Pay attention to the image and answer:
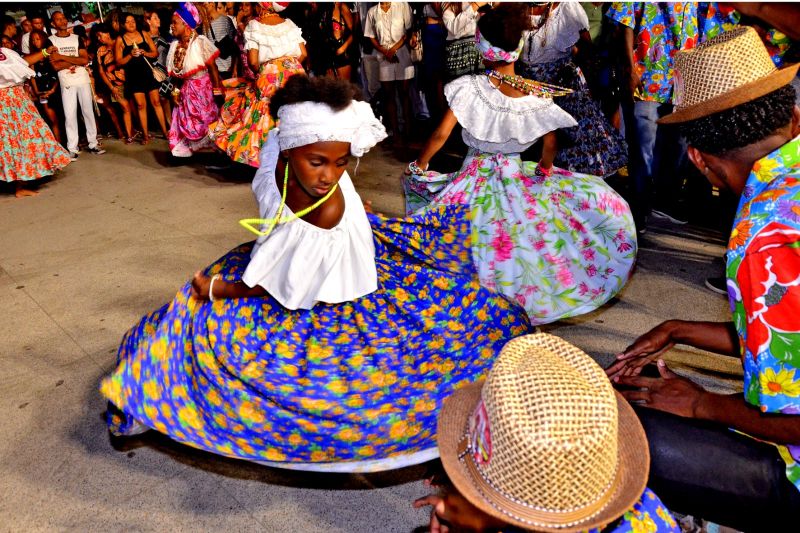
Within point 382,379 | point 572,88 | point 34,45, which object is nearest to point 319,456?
point 382,379

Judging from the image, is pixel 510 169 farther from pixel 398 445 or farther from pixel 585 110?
pixel 398 445

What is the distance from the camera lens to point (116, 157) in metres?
8.57

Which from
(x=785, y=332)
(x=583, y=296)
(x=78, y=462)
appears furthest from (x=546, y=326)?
(x=78, y=462)

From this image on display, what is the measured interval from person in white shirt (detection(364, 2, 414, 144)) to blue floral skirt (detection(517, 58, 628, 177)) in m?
3.38

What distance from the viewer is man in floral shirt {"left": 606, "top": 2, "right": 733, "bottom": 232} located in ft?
14.3

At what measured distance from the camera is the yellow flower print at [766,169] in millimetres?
1624

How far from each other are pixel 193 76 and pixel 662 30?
5.16 m

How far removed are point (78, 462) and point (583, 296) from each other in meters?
2.66

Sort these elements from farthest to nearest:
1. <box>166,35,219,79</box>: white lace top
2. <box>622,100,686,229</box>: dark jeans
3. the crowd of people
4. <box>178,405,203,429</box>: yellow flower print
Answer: <box>166,35,219,79</box>: white lace top < <box>622,100,686,229</box>: dark jeans < <box>178,405,203,429</box>: yellow flower print < the crowd of people

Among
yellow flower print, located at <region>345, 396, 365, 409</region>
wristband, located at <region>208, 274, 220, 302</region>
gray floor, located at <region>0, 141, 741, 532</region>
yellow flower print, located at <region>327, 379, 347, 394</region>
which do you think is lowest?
gray floor, located at <region>0, 141, 741, 532</region>

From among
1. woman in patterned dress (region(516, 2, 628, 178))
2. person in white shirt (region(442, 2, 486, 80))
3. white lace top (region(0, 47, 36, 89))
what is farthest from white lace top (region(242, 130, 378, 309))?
white lace top (region(0, 47, 36, 89))

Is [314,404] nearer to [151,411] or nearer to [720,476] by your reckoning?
[151,411]

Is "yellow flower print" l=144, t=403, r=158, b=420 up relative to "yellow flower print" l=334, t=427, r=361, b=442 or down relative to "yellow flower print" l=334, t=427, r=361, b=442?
down

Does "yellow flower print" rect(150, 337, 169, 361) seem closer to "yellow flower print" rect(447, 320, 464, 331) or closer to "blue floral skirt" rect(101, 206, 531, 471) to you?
"blue floral skirt" rect(101, 206, 531, 471)
